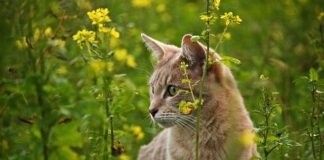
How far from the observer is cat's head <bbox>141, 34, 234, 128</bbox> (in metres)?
4.22

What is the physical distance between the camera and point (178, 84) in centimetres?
436

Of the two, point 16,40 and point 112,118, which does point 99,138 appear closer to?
point 112,118

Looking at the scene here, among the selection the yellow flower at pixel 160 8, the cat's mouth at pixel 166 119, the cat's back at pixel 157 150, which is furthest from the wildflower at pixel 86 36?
the yellow flower at pixel 160 8

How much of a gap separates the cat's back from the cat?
28 centimetres

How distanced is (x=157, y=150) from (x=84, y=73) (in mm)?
2009

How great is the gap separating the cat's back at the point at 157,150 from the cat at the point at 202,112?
28 cm

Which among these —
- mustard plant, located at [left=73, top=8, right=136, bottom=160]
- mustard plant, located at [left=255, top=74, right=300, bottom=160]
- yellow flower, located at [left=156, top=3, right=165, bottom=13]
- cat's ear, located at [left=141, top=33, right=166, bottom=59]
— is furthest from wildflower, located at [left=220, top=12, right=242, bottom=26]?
yellow flower, located at [left=156, top=3, right=165, bottom=13]

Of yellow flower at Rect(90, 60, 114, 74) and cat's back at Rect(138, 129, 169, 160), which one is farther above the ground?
yellow flower at Rect(90, 60, 114, 74)

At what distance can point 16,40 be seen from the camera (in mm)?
3264

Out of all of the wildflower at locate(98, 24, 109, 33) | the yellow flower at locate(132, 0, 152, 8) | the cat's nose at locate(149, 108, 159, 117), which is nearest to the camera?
the wildflower at locate(98, 24, 109, 33)

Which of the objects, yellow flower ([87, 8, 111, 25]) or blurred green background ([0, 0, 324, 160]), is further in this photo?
yellow flower ([87, 8, 111, 25])

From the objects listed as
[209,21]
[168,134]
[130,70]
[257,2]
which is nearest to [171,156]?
[168,134]

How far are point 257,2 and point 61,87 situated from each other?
5.79 metres

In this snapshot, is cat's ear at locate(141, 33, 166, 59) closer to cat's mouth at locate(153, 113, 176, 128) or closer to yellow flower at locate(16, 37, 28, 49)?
cat's mouth at locate(153, 113, 176, 128)
